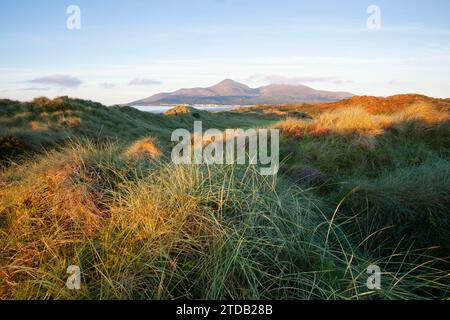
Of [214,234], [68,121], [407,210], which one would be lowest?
[407,210]

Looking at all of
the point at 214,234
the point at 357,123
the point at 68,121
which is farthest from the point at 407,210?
the point at 68,121

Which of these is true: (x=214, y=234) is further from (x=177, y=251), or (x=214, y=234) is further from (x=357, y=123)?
(x=357, y=123)

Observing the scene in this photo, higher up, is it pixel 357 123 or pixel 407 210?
pixel 357 123

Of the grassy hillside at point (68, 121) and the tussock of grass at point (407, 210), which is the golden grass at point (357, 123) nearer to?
the tussock of grass at point (407, 210)

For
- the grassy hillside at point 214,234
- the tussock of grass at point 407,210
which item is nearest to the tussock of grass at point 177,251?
the grassy hillside at point 214,234

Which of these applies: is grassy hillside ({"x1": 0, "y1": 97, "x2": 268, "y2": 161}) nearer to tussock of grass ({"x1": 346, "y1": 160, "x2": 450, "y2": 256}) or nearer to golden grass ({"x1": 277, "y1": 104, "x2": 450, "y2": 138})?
golden grass ({"x1": 277, "y1": 104, "x2": 450, "y2": 138})

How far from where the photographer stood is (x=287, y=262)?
109 inches

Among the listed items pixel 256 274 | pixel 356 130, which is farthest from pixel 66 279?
pixel 356 130

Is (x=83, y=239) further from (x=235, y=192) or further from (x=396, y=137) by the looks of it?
(x=396, y=137)

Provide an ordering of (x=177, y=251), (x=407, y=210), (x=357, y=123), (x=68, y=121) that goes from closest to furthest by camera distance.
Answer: (x=177, y=251), (x=407, y=210), (x=357, y=123), (x=68, y=121)

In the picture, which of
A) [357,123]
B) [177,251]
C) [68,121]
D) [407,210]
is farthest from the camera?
[68,121]

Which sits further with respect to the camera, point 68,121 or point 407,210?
point 68,121

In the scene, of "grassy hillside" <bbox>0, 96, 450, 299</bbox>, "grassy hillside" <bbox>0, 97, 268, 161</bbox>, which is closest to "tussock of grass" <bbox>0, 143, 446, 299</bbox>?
"grassy hillside" <bbox>0, 96, 450, 299</bbox>

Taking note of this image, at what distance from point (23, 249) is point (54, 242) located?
0.25 m
